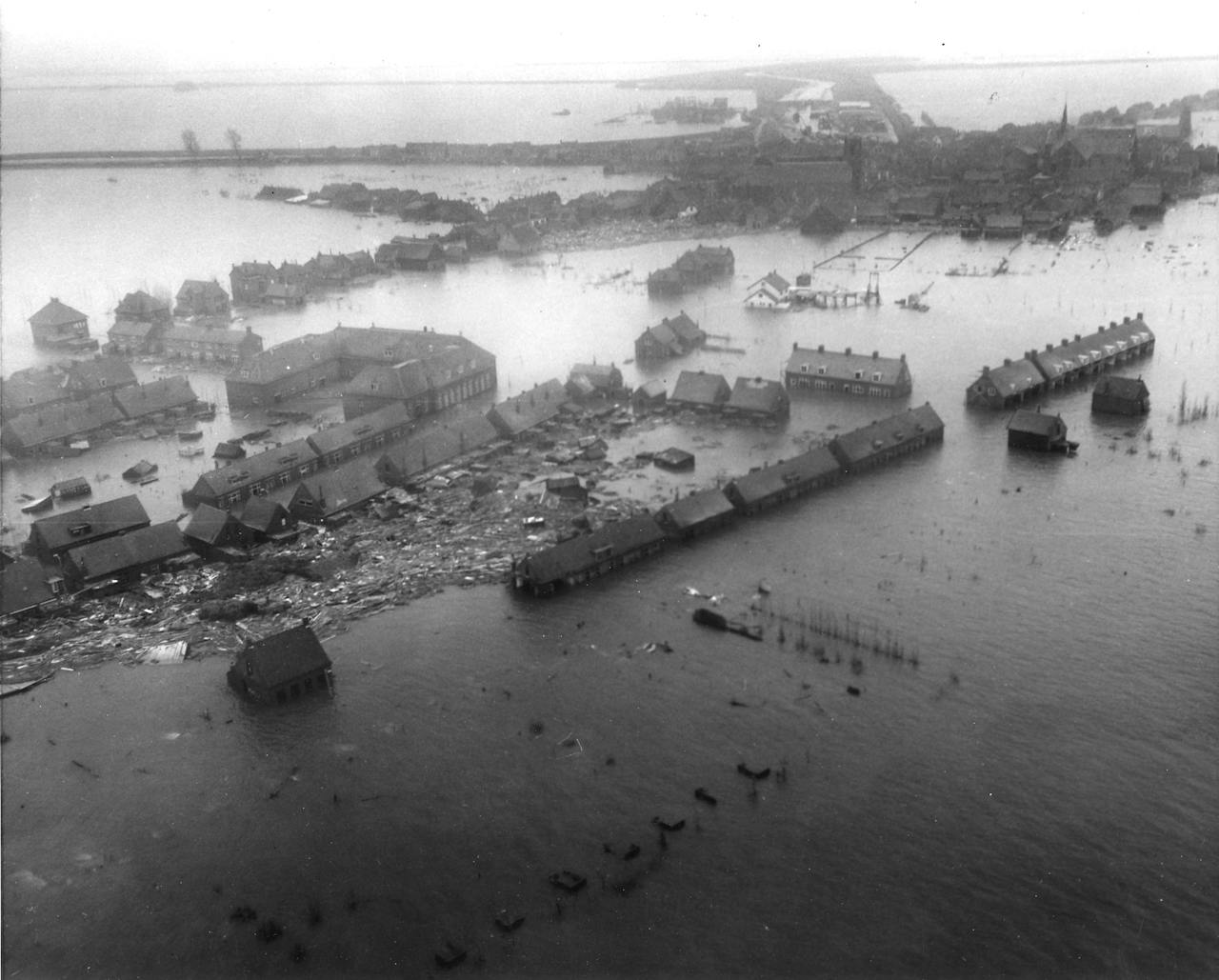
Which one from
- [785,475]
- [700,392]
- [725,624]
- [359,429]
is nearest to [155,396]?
[359,429]

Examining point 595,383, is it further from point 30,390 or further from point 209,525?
point 30,390

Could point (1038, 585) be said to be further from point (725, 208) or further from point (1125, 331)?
point (725, 208)

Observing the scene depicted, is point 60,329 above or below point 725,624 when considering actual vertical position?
above

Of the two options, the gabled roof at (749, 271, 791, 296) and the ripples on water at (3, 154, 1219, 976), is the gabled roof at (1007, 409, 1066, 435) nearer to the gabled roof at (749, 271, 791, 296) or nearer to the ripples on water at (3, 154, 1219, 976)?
the ripples on water at (3, 154, 1219, 976)

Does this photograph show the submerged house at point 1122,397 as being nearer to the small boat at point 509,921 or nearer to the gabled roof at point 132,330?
the small boat at point 509,921

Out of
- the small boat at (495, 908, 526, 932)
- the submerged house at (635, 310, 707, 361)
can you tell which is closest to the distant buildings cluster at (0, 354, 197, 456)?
the submerged house at (635, 310, 707, 361)

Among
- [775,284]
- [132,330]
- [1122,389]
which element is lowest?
[1122,389]

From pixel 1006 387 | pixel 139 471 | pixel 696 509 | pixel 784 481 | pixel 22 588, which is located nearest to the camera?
pixel 22 588
